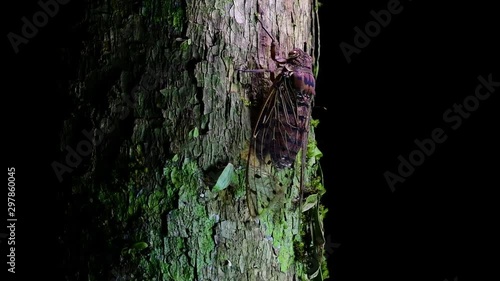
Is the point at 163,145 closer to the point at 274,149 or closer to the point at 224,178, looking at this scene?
the point at 224,178

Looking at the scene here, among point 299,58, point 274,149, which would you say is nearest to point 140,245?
point 274,149

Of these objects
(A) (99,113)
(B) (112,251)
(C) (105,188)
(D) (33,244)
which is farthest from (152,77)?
(D) (33,244)

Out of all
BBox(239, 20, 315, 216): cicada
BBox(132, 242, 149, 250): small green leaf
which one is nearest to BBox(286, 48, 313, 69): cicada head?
BBox(239, 20, 315, 216): cicada

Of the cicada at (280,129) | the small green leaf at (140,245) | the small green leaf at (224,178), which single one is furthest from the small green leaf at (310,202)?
the small green leaf at (140,245)

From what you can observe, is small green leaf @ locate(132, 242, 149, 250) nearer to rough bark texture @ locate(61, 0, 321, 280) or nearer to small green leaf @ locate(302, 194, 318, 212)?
rough bark texture @ locate(61, 0, 321, 280)

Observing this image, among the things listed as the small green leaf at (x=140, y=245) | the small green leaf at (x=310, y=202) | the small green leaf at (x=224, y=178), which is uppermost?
the small green leaf at (x=224, y=178)

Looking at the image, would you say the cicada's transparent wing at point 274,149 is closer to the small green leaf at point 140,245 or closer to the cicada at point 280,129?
the cicada at point 280,129
